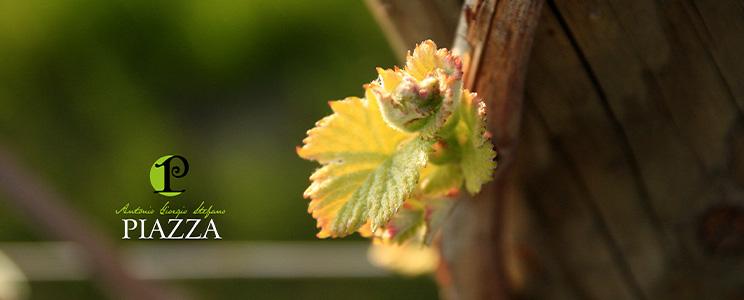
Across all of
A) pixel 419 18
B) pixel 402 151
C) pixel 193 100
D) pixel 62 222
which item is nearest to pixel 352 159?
pixel 402 151

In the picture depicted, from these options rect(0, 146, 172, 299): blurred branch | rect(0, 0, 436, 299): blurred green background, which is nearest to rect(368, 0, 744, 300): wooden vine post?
rect(0, 146, 172, 299): blurred branch

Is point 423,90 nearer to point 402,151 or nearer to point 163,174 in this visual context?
point 402,151

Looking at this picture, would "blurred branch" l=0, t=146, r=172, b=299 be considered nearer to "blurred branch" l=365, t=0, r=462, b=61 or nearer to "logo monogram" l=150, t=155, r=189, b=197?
"logo monogram" l=150, t=155, r=189, b=197

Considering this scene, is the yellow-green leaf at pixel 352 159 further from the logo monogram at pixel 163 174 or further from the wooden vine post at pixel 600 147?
the logo monogram at pixel 163 174

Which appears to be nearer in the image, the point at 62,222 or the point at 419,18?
the point at 419,18

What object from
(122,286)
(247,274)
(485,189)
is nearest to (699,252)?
(485,189)

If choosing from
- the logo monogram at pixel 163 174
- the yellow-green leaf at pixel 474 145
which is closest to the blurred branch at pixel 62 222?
the logo monogram at pixel 163 174
